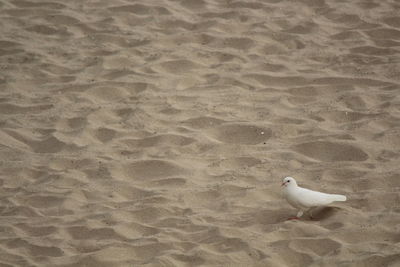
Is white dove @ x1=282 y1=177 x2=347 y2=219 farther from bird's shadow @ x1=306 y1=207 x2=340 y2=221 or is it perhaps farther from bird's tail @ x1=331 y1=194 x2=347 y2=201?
bird's shadow @ x1=306 y1=207 x2=340 y2=221

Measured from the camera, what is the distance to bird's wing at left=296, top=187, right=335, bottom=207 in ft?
13.9

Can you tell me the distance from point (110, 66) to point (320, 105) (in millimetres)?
1986

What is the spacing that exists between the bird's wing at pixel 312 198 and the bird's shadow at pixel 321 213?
135mm

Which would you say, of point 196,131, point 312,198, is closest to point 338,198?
point 312,198

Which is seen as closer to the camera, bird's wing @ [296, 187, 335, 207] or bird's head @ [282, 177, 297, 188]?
bird's wing @ [296, 187, 335, 207]

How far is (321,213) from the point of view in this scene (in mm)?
4426

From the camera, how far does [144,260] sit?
159 inches

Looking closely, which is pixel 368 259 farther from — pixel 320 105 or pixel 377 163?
pixel 320 105

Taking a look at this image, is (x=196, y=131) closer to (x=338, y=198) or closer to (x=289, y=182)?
(x=289, y=182)

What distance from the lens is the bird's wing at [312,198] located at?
4.24m

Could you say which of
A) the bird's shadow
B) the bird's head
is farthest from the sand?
the bird's head

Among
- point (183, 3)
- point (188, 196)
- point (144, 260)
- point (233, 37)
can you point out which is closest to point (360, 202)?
point (188, 196)

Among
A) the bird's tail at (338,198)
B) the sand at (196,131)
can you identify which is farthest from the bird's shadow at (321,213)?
the bird's tail at (338,198)

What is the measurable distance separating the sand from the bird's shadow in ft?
0.11
